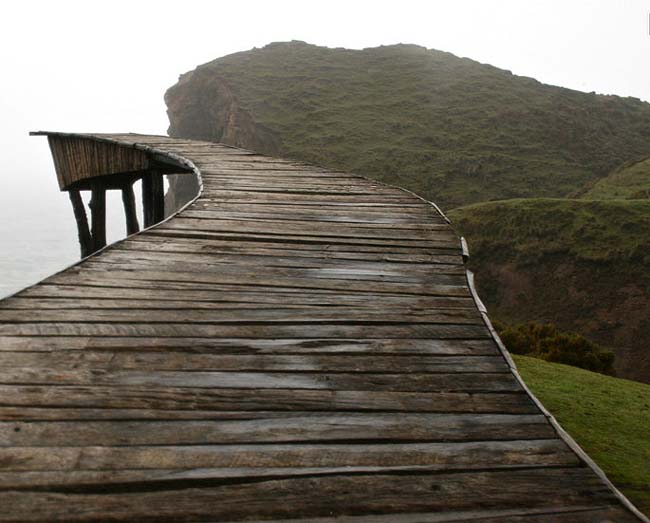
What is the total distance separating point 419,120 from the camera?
1399 inches

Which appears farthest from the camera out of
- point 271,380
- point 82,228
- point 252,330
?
point 82,228

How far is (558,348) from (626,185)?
1233 cm

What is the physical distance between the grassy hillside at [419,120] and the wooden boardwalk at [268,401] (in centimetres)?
2233

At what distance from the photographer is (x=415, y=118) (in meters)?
35.9

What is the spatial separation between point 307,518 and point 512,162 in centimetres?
3050

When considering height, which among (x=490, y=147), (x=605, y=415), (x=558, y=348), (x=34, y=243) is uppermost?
(x=490, y=147)

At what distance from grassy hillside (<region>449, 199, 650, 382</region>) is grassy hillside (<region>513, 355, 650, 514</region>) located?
3.57 metres

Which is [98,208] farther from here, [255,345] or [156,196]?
[255,345]

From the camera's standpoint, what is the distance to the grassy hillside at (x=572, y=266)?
38.5 ft

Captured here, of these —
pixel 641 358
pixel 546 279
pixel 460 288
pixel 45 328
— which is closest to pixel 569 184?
pixel 546 279

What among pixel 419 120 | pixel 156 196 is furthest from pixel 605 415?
pixel 419 120

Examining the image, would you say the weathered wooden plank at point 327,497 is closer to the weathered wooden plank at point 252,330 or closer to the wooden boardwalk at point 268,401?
the wooden boardwalk at point 268,401

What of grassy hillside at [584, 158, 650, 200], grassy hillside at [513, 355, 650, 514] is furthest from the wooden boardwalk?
grassy hillside at [584, 158, 650, 200]

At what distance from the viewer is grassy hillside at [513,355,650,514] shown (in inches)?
188
